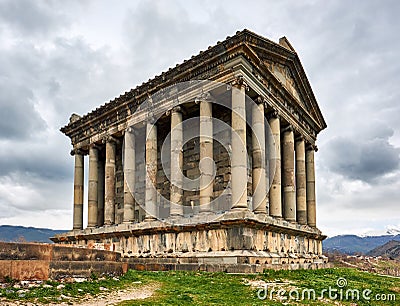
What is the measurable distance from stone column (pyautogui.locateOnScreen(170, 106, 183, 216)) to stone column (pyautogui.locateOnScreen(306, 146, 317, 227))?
10416mm

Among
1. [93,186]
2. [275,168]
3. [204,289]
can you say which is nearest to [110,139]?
[93,186]

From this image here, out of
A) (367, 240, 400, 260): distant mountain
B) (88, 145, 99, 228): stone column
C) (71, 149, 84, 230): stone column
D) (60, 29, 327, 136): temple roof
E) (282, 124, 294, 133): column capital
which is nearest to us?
(60, 29, 327, 136): temple roof

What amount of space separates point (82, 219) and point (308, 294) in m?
20.7

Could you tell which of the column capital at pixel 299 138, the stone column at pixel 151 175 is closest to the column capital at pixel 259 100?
the stone column at pixel 151 175

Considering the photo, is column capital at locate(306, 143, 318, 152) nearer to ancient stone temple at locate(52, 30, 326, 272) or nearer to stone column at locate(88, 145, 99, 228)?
ancient stone temple at locate(52, 30, 326, 272)

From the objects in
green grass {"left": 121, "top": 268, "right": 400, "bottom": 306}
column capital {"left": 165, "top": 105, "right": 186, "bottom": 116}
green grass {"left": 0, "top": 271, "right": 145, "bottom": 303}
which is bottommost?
green grass {"left": 121, "top": 268, "right": 400, "bottom": 306}

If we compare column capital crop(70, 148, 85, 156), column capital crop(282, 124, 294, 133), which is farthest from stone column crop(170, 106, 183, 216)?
column capital crop(70, 148, 85, 156)

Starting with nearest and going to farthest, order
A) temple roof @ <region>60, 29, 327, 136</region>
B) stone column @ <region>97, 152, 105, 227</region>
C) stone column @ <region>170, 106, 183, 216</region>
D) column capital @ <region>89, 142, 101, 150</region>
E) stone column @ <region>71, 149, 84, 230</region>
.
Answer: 1. temple roof @ <region>60, 29, 327, 136</region>
2. stone column @ <region>170, 106, 183, 216</region>
3. column capital @ <region>89, 142, 101, 150</region>
4. stone column @ <region>71, 149, 84, 230</region>
5. stone column @ <region>97, 152, 105, 227</region>

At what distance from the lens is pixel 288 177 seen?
76.1 ft

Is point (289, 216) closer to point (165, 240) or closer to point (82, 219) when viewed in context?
point (165, 240)

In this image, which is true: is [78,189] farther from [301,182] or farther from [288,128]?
[301,182]

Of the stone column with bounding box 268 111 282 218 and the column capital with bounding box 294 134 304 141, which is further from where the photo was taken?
the column capital with bounding box 294 134 304 141

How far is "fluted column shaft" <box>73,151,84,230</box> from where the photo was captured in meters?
28.3

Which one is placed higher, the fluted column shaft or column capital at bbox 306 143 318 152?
column capital at bbox 306 143 318 152
